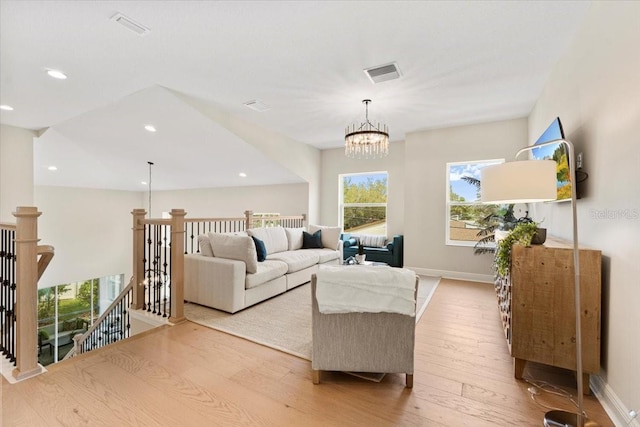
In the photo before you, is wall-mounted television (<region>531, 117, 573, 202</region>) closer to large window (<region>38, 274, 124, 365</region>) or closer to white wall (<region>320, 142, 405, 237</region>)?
white wall (<region>320, 142, 405, 237</region>)

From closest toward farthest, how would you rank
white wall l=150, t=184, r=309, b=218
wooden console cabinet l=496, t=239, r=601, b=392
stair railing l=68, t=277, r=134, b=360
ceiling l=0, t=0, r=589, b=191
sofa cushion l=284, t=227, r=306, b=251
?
wooden console cabinet l=496, t=239, r=601, b=392
ceiling l=0, t=0, r=589, b=191
stair railing l=68, t=277, r=134, b=360
sofa cushion l=284, t=227, r=306, b=251
white wall l=150, t=184, r=309, b=218

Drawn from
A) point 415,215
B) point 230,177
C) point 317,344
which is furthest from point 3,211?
point 415,215

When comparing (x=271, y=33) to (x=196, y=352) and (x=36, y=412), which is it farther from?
(x=36, y=412)

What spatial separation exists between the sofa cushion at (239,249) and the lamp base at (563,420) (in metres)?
2.84

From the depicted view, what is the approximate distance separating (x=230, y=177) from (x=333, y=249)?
3.06 m

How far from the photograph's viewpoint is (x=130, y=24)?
2340 mm

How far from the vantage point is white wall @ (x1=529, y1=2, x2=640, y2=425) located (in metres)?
1.59

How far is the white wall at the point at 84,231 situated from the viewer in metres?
7.22

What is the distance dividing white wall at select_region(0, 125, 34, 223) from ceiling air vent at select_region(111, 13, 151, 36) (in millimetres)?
4283

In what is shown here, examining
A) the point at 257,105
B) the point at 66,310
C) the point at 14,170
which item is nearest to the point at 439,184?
the point at 257,105

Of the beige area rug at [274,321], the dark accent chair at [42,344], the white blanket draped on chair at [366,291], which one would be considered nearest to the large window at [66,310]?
the dark accent chair at [42,344]

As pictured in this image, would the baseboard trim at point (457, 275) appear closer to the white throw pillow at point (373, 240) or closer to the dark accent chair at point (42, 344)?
the white throw pillow at point (373, 240)

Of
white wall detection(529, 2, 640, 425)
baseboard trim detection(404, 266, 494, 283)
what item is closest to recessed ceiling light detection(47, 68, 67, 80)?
white wall detection(529, 2, 640, 425)

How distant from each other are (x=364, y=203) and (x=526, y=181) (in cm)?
500
